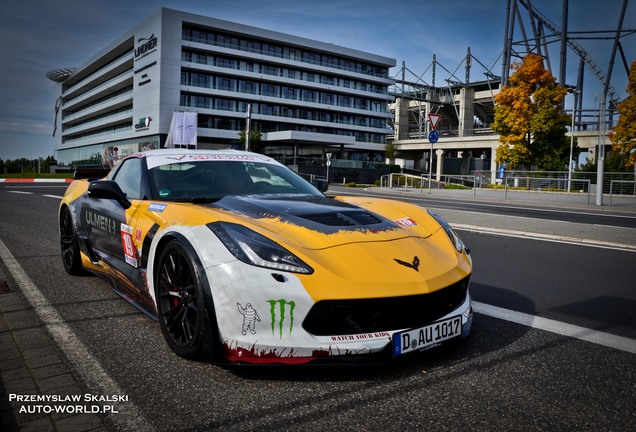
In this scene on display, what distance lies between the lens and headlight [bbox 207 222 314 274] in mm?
2621

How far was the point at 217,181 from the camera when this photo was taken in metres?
4.02

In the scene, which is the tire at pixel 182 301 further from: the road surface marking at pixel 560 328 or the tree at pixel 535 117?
the tree at pixel 535 117

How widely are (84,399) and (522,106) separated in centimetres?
3512

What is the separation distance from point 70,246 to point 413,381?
4020mm

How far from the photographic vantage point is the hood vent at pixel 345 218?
3.23 m

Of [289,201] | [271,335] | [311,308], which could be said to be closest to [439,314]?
[311,308]

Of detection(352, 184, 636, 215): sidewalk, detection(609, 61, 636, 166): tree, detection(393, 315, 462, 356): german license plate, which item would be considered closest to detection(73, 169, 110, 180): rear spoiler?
detection(393, 315, 462, 356): german license plate

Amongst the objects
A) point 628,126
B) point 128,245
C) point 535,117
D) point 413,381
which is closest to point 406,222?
point 413,381

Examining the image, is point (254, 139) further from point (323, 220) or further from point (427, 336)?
point (427, 336)

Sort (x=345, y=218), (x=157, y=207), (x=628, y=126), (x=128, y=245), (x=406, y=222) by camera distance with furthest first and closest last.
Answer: (x=628, y=126), (x=128, y=245), (x=406, y=222), (x=157, y=207), (x=345, y=218)

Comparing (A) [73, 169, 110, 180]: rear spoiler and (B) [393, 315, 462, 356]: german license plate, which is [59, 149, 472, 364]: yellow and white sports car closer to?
(B) [393, 315, 462, 356]: german license plate

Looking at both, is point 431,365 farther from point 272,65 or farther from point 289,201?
point 272,65

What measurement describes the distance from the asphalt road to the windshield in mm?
1014

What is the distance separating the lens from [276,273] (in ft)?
8.49
